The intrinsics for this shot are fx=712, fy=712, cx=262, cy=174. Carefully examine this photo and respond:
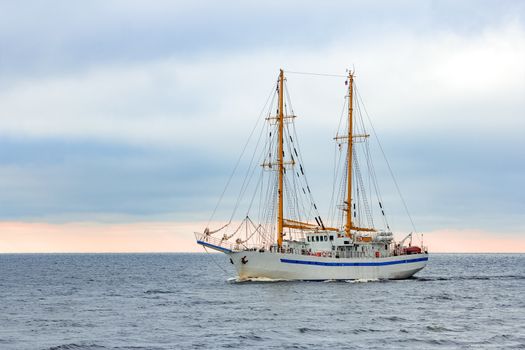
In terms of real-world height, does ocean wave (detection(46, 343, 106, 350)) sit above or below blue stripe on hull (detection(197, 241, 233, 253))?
below

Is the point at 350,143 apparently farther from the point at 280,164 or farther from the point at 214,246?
the point at 214,246

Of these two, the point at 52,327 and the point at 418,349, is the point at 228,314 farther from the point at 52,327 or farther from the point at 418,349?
the point at 418,349

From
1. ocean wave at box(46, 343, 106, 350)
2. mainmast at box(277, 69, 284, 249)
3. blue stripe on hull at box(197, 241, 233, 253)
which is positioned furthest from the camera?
mainmast at box(277, 69, 284, 249)

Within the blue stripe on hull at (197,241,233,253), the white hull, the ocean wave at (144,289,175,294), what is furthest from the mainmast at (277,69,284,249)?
the ocean wave at (144,289,175,294)

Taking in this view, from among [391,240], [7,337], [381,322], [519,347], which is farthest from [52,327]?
[391,240]

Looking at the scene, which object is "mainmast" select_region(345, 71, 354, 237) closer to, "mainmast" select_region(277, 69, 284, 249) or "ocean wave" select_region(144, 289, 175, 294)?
"mainmast" select_region(277, 69, 284, 249)

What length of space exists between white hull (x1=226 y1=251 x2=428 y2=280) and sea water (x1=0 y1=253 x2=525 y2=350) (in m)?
1.53

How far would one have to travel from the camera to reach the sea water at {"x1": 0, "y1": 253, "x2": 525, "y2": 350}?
47250 millimetres

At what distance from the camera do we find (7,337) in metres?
50.2

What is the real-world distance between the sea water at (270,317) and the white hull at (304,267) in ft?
5.03

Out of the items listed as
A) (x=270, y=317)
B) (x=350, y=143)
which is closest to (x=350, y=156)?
(x=350, y=143)

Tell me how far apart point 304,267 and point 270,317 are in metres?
30.6

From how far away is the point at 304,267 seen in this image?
89.1 metres

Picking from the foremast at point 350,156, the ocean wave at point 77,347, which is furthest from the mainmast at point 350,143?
the ocean wave at point 77,347
